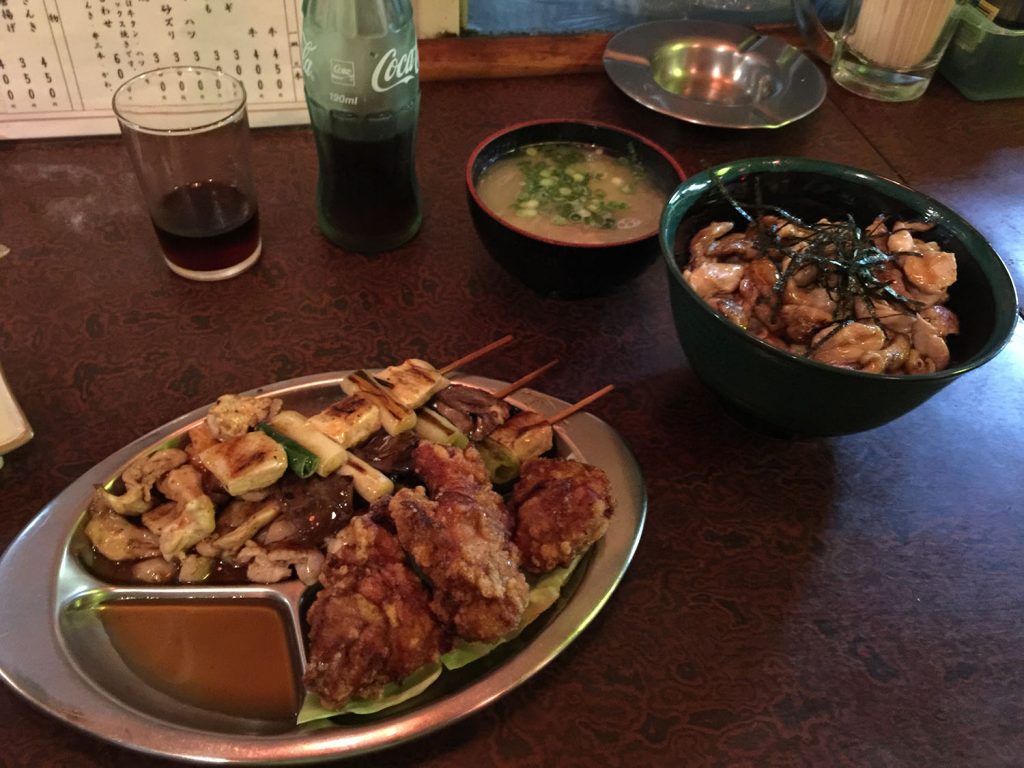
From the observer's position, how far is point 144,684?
929mm

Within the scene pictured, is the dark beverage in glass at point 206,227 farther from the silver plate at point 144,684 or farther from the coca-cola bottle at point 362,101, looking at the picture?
the silver plate at point 144,684

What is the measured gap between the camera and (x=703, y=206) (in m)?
1.26

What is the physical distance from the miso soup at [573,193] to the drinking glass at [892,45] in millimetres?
915

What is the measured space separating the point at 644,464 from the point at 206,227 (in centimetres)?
84

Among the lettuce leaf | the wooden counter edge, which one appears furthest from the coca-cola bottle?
the lettuce leaf

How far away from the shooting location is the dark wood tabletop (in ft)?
3.09

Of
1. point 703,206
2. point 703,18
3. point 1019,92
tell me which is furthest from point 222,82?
point 1019,92

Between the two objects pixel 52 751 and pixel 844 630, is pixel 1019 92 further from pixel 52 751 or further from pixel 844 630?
pixel 52 751

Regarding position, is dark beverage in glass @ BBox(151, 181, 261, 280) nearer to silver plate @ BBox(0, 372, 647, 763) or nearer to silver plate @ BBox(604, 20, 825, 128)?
silver plate @ BBox(0, 372, 647, 763)

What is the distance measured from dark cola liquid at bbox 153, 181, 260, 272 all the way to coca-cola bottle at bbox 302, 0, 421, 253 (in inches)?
6.4

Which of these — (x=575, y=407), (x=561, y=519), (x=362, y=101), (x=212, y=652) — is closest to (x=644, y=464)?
(x=575, y=407)

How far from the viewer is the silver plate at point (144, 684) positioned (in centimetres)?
85

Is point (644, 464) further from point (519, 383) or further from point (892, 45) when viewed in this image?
point (892, 45)

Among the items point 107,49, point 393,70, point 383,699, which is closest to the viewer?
point 383,699
